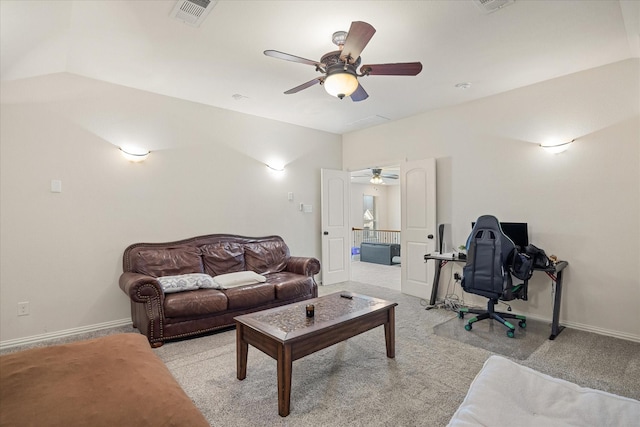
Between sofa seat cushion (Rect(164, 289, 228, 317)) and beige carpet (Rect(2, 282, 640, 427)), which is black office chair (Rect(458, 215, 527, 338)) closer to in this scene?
beige carpet (Rect(2, 282, 640, 427))

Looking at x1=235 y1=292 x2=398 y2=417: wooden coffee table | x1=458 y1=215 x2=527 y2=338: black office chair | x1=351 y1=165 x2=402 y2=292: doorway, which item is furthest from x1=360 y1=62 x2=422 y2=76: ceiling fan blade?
x1=351 y1=165 x2=402 y2=292: doorway

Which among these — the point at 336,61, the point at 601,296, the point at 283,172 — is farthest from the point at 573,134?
the point at 283,172

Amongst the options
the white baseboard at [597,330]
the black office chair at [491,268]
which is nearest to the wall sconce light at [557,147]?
the black office chair at [491,268]

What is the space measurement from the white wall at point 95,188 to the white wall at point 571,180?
3.33m

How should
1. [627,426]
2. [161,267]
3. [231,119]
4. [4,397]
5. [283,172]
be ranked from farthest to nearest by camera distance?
1. [283,172]
2. [231,119]
3. [161,267]
4. [4,397]
5. [627,426]

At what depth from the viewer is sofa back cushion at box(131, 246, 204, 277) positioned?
148 inches

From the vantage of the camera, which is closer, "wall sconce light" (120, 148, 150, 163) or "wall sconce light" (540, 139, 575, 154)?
"wall sconce light" (540, 139, 575, 154)

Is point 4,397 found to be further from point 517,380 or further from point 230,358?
point 517,380

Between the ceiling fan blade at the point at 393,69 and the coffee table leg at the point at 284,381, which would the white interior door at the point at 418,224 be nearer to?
the ceiling fan blade at the point at 393,69

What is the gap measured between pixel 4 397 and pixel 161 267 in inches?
108

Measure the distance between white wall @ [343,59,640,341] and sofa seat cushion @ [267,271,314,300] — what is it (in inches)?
90.4

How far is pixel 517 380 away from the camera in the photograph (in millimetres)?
1360

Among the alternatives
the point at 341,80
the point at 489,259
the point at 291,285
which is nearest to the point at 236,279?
the point at 291,285

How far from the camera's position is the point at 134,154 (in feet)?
12.7
